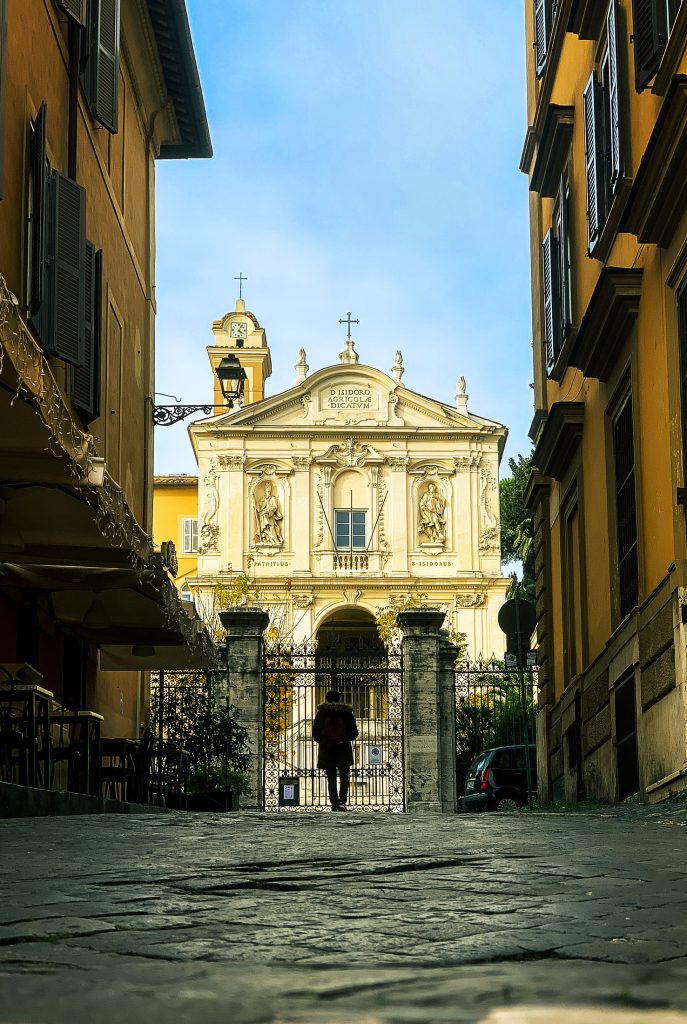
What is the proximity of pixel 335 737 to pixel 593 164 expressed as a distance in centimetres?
667

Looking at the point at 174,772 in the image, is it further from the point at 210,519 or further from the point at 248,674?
the point at 210,519

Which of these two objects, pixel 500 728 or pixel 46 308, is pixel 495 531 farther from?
pixel 46 308

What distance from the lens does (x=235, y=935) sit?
149 inches

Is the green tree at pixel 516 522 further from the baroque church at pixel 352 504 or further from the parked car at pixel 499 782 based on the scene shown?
the parked car at pixel 499 782

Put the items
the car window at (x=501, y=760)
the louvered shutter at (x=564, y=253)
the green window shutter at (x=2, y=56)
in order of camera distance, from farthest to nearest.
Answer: the car window at (x=501, y=760)
the louvered shutter at (x=564, y=253)
the green window shutter at (x=2, y=56)

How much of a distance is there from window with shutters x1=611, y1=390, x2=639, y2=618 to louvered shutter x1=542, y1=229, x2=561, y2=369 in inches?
123

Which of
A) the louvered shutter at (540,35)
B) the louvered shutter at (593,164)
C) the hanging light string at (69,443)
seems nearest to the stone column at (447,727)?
the hanging light string at (69,443)

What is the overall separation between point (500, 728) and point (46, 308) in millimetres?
18628

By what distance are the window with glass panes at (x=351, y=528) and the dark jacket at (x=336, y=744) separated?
38.5 meters

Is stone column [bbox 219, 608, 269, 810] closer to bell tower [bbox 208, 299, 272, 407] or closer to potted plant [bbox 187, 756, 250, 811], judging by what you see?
potted plant [bbox 187, 756, 250, 811]

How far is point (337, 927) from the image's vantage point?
12.9ft

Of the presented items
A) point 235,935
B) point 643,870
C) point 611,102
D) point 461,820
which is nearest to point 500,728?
point 611,102

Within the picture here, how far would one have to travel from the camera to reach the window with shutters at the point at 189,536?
65.2m

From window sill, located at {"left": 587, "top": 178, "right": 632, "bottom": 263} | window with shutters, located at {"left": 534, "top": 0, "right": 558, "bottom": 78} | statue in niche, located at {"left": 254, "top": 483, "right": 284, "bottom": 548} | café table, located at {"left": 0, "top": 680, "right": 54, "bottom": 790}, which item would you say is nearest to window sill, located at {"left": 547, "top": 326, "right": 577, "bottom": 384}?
window sill, located at {"left": 587, "top": 178, "right": 632, "bottom": 263}
